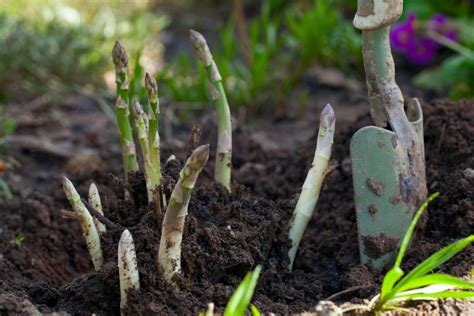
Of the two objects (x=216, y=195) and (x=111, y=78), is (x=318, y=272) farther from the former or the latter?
(x=111, y=78)

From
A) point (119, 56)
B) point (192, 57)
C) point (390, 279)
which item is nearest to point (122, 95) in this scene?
point (119, 56)

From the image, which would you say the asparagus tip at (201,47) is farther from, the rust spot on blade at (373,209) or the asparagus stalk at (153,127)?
the rust spot on blade at (373,209)

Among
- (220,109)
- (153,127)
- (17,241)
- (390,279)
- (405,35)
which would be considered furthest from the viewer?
(405,35)

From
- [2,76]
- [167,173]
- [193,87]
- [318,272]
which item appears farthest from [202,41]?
[2,76]

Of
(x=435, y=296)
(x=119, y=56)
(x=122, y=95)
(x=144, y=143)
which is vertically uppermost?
(x=119, y=56)

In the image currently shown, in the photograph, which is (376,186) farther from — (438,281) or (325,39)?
(325,39)

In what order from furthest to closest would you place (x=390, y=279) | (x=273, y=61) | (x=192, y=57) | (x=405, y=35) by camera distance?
1. (x=192, y=57)
2. (x=273, y=61)
3. (x=405, y=35)
4. (x=390, y=279)

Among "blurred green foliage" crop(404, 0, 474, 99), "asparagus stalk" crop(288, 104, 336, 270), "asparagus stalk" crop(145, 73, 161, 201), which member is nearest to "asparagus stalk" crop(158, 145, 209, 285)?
"asparagus stalk" crop(145, 73, 161, 201)
